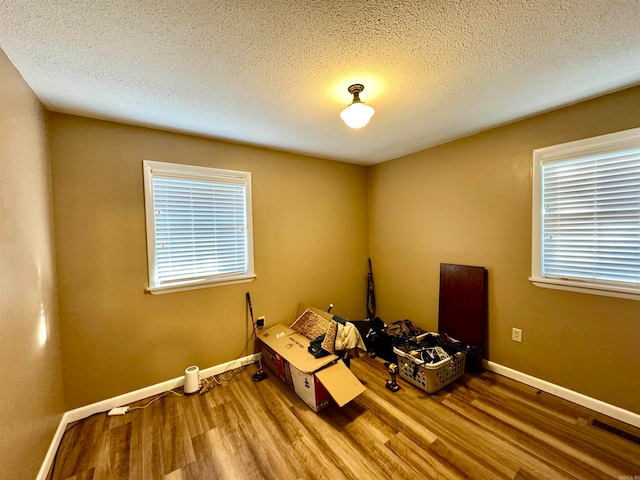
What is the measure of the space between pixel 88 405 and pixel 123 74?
2518 mm

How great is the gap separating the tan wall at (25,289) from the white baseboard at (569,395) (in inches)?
139

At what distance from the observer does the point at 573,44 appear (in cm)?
136

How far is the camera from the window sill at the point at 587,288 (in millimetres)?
1836

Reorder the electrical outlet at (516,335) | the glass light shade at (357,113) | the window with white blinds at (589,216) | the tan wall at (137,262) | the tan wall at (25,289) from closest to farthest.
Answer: the tan wall at (25,289) < the glass light shade at (357,113) < the window with white blinds at (589,216) < the tan wall at (137,262) < the electrical outlet at (516,335)

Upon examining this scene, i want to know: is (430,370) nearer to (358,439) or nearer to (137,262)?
(358,439)

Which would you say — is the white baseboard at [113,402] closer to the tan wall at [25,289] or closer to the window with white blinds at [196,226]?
the tan wall at [25,289]

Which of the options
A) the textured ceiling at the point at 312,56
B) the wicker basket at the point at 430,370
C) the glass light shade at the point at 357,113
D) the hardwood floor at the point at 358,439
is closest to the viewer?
the textured ceiling at the point at 312,56

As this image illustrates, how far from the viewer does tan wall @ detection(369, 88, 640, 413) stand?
→ 1.91 metres

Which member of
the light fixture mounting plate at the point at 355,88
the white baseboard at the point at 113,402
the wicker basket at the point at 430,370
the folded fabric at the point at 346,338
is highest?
the light fixture mounting plate at the point at 355,88

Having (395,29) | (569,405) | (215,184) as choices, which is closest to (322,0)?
(395,29)

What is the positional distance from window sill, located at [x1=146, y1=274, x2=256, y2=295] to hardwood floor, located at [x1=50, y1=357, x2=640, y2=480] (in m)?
0.97

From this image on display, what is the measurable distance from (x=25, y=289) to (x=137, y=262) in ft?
2.59

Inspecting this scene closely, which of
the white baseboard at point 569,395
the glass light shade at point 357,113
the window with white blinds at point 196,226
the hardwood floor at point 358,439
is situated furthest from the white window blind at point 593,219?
the window with white blinds at point 196,226

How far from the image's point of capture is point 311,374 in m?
2.08
